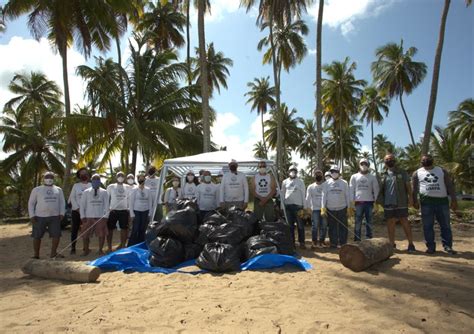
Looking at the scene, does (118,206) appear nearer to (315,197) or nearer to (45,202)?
(45,202)

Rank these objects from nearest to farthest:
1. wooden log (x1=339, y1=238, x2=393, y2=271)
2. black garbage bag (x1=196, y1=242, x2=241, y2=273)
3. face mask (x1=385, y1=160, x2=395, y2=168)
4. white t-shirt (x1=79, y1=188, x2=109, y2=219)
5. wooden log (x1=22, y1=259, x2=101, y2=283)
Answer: wooden log (x1=22, y1=259, x2=101, y2=283) < wooden log (x1=339, y1=238, x2=393, y2=271) < black garbage bag (x1=196, y1=242, x2=241, y2=273) < face mask (x1=385, y1=160, x2=395, y2=168) < white t-shirt (x1=79, y1=188, x2=109, y2=219)

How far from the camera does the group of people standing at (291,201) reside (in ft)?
21.3

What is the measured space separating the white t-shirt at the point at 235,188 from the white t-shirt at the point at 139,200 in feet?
5.67

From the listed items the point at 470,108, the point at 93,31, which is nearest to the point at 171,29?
the point at 93,31

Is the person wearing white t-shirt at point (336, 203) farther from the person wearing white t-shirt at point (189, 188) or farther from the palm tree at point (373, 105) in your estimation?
the palm tree at point (373, 105)

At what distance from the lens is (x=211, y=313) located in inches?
145

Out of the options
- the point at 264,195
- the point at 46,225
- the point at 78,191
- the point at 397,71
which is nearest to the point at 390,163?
the point at 264,195

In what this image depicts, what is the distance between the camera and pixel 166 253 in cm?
585

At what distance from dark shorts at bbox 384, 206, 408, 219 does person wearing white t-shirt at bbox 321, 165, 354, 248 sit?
845 millimetres

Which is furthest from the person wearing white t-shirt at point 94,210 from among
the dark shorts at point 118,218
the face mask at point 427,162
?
the face mask at point 427,162

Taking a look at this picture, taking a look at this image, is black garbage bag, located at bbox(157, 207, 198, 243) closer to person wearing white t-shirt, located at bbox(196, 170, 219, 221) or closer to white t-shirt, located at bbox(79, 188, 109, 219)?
person wearing white t-shirt, located at bbox(196, 170, 219, 221)

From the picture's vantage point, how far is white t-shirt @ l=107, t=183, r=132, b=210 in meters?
7.78

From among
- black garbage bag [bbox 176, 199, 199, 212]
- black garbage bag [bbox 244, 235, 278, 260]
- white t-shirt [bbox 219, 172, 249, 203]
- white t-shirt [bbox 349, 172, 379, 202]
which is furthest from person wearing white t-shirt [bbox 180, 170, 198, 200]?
white t-shirt [bbox 349, 172, 379, 202]

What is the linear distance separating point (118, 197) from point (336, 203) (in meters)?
4.81
